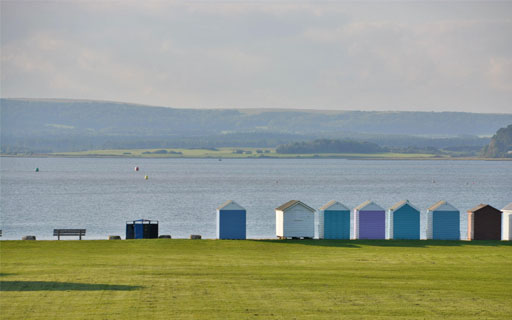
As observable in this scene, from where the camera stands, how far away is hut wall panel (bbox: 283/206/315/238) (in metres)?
52.5

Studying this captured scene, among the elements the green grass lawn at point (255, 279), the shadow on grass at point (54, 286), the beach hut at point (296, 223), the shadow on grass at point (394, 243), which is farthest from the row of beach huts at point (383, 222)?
the shadow on grass at point (54, 286)

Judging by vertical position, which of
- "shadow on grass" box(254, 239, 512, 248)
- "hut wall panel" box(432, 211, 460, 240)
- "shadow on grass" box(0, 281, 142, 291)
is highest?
"hut wall panel" box(432, 211, 460, 240)

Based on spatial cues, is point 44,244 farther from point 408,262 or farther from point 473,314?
point 473,314

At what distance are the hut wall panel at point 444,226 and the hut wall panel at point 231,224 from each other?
1228 cm

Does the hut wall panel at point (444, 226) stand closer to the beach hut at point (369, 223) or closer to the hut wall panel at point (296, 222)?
the beach hut at point (369, 223)

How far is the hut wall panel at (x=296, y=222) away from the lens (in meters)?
52.5

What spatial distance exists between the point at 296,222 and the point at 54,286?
21033 mm

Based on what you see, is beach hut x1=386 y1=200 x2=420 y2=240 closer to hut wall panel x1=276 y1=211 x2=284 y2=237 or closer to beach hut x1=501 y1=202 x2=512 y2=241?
beach hut x1=501 y1=202 x2=512 y2=241

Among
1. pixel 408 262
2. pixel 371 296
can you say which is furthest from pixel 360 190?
pixel 371 296

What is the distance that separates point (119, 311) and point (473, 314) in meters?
12.6

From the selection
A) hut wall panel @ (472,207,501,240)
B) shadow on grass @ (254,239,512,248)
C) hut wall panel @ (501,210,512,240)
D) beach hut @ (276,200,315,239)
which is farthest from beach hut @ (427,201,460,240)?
beach hut @ (276,200,315,239)

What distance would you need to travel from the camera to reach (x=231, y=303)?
31.3m

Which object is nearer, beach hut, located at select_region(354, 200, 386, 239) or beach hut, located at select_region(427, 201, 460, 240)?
beach hut, located at select_region(354, 200, 386, 239)

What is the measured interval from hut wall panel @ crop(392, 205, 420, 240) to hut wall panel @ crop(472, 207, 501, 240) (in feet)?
12.1
